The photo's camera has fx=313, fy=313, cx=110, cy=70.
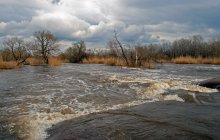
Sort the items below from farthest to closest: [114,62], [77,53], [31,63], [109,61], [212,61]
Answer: [77,53]
[212,61]
[31,63]
[109,61]
[114,62]

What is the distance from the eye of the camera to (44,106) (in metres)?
12.6

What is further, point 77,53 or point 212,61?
point 77,53

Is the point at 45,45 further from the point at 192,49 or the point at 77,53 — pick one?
the point at 192,49

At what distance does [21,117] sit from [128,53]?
3170 centimetres

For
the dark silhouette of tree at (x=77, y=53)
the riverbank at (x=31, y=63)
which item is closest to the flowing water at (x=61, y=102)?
the riverbank at (x=31, y=63)

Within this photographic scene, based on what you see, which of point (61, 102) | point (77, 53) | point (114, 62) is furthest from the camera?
point (77, 53)

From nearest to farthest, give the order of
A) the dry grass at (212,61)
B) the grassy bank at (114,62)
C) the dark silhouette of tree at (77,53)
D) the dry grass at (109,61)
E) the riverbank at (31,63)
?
1. the riverbank at (31,63)
2. the grassy bank at (114,62)
3. the dry grass at (109,61)
4. the dry grass at (212,61)
5. the dark silhouette of tree at (77,53)

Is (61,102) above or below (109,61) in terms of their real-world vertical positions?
below

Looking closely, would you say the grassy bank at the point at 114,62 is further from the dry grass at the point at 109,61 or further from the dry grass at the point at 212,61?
the dry grass at the point at 212,61

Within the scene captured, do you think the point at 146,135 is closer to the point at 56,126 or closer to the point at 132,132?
the point at 132,132

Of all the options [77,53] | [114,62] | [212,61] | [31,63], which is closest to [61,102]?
[114,62]

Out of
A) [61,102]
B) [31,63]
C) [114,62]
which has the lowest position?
[61,102]

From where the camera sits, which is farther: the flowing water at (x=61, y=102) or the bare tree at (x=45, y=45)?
the bare tree at (x=45, y=45)

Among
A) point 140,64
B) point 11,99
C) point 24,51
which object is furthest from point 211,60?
point 11,99
